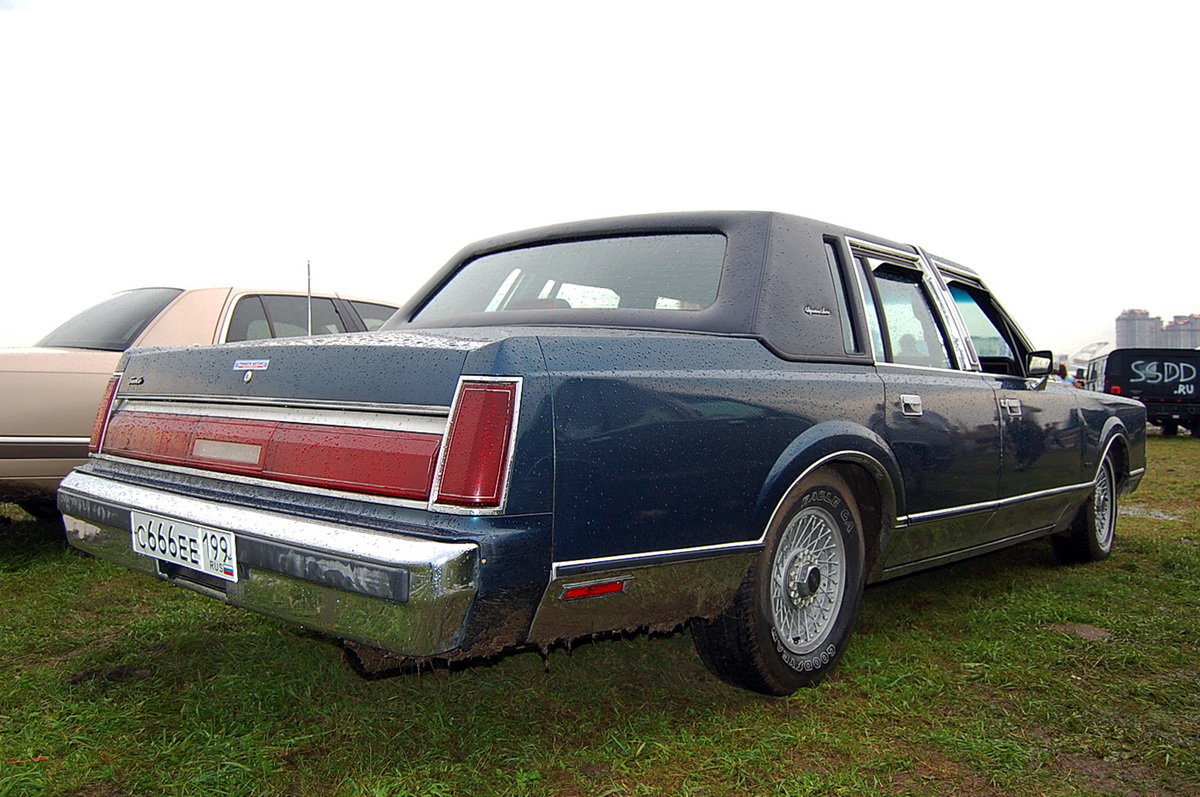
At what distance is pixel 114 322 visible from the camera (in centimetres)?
518

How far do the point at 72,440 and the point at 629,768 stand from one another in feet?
11.7

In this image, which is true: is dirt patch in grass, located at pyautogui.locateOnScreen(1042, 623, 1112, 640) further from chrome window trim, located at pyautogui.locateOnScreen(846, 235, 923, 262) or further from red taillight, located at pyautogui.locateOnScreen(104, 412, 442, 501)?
red taillight, located at pyautogui.locateOnScreen(104, 412, 442, 501)

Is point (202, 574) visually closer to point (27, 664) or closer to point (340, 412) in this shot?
point (340, 412)

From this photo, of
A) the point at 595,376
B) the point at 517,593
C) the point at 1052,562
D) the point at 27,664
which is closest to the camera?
the point at 517,593

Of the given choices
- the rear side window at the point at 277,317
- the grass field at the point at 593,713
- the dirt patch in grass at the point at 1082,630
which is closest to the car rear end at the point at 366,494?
the grass field at the point at 593,713

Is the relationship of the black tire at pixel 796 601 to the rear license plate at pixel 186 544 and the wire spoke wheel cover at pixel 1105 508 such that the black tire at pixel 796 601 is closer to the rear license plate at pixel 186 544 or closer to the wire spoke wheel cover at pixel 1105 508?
the rear license plate at pixel 186 544

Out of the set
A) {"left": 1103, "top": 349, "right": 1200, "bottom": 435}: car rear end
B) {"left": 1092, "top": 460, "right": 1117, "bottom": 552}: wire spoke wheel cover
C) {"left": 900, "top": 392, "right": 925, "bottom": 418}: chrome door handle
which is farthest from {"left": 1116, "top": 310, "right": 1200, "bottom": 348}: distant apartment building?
{"left": 900, "top": 392, "right": 925, "bottom": 418}: chrome door handle

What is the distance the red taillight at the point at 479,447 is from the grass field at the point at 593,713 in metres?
0.75

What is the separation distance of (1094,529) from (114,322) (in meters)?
5.56

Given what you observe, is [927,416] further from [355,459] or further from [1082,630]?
[355,459]

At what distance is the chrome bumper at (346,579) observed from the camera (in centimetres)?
199

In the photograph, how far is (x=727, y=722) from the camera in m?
2.68

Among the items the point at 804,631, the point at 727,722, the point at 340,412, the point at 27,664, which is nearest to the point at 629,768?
the point at 727,722

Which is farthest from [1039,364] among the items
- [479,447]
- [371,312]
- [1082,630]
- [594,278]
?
[371,312]
